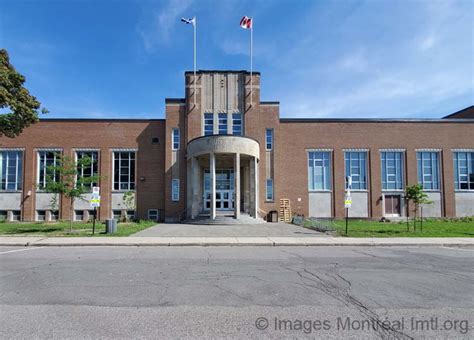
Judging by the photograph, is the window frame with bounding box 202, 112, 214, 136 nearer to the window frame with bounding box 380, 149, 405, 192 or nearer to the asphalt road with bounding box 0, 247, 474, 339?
the window frame with bounding box 380, 149, 405, 192

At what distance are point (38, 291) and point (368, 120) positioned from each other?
30977mm

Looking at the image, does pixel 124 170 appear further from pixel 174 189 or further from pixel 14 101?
pixel 14 101

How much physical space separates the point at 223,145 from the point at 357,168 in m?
14.3

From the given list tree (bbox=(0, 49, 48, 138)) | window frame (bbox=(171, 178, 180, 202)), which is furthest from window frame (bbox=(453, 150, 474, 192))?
tree (bbox=(0, 49, 48, 138))

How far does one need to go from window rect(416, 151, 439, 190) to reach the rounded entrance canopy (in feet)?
56.8

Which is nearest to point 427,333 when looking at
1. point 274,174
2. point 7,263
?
point 7,263

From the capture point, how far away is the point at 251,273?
8.22 meters

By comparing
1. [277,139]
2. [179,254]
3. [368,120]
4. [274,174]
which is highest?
[368,120]

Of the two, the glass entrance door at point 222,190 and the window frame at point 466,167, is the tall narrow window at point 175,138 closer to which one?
the glass entrance door at point 222,190

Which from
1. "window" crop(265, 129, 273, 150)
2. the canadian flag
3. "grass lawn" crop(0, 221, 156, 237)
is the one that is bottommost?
"grass lawn" crop(0, 221, 156, 237)

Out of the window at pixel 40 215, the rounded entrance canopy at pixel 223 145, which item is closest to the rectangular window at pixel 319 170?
the rounded entrance canopy at pixel 223 145

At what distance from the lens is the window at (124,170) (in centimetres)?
3030

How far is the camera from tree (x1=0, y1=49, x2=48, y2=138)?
21.0 m

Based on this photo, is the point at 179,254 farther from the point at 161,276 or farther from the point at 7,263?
the point at 7,263
